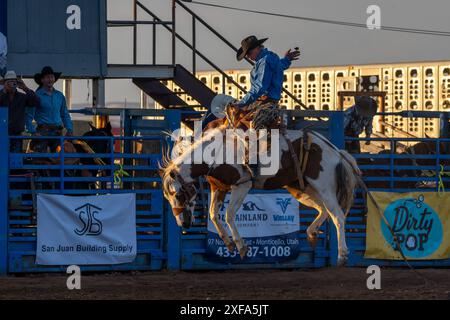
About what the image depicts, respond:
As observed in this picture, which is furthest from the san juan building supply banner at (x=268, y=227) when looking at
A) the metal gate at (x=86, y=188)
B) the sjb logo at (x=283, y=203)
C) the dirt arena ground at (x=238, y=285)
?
the metal gate at (x=86, y=188)

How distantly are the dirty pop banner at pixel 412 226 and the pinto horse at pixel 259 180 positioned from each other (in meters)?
2.22

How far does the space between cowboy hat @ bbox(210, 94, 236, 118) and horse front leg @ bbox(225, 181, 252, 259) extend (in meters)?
0.91

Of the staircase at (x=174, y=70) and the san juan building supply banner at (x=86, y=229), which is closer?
the san juan building supply banner at (x=86, y=229)

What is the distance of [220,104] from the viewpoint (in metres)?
12.9

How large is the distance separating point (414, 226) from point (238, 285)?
3334 millimetres

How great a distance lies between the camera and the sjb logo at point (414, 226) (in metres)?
15.2

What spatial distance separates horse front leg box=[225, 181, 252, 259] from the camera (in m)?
12.4

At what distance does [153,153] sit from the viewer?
14.5m

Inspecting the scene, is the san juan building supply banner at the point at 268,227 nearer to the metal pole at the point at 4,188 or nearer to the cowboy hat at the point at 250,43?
the cowboy hat at the point at 250,43

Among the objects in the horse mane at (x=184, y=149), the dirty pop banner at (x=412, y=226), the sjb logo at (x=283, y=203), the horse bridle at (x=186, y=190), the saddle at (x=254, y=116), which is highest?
the saddle at (x=254, y=116)

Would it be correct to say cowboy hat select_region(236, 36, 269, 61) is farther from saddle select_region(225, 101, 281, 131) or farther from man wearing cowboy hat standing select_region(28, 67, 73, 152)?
man wearing cowboy hat standing select_region(28, 67, 73, 152)

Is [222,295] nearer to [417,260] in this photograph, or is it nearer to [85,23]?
[417,260]

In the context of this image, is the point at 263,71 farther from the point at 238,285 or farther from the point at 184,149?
the point at 238,285

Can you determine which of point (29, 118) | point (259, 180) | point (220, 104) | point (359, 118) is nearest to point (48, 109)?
point (29, 118)
